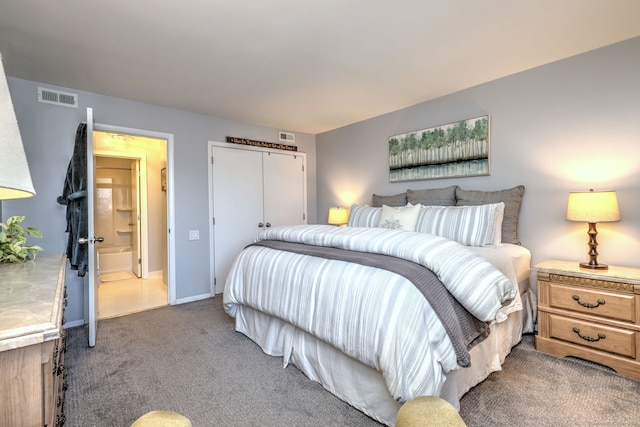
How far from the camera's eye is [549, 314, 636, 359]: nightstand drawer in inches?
79.7

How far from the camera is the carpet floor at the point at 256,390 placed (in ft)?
5.48

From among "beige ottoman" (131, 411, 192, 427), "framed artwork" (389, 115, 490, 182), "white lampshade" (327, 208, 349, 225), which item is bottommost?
"beige ottoman" (131, 411, 192, 427)

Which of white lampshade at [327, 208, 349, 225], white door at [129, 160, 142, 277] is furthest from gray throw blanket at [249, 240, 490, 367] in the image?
white door at [129, 160, 142, 277]

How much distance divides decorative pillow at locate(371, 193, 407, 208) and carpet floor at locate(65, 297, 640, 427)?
178 cm

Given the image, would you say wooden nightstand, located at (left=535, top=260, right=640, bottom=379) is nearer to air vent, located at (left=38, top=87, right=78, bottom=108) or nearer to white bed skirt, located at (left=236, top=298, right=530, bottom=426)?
white bed skirt, located at (left=236, top=298, right=530, bottom=426)

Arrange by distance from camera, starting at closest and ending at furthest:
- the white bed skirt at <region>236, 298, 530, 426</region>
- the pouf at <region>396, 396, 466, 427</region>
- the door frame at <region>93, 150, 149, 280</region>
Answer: the pouf at <region>396, 396, 466, 427</region> < the white bed skirt at <region>236, 298, 530, 426</region> < the door frame at <region>93, 150, 149, 280</region>

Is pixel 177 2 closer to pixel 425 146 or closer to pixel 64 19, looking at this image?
pixel 64 19

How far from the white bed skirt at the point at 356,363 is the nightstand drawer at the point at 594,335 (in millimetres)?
270

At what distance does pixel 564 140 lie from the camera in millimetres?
2646

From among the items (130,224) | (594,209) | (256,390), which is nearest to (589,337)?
(594,209)

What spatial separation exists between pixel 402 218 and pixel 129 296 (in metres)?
3.66

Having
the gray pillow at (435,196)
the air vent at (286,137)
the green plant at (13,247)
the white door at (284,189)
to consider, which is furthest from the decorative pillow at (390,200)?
the green plant at (13,247)

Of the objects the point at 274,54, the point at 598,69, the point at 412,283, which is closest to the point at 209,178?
the point at 274,54

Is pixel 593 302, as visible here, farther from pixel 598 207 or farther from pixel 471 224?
pixel 471 224
